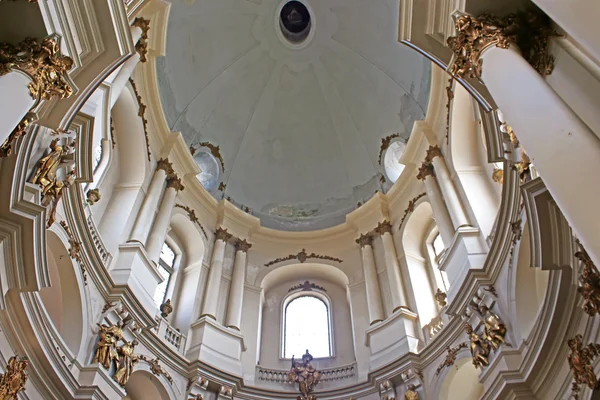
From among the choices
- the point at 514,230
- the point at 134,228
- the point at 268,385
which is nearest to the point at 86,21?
the point at 134,228

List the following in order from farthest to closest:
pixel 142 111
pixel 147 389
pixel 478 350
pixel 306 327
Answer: pixel 306 327
pixel 142 111
pixel 147 389
pixel 478 350

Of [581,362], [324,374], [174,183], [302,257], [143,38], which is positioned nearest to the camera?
[581,362]

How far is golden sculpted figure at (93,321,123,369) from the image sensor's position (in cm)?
997

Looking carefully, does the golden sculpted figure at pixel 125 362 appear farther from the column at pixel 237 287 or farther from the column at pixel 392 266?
the column at pixel 392 266

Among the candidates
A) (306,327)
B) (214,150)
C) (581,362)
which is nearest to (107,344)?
(306,327)

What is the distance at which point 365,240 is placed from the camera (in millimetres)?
17516

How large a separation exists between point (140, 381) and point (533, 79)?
1015 centimetres

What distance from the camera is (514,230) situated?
9.71 m

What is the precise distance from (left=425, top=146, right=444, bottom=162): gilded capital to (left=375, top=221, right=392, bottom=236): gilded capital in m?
2.71

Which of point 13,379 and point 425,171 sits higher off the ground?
point 425,171

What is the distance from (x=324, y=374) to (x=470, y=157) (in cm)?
712

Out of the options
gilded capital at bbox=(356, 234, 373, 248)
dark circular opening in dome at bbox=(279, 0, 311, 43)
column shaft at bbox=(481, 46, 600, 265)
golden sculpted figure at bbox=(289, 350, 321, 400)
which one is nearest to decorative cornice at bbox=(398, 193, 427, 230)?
gilded capital at bbox=(356, 234, 373, 248)

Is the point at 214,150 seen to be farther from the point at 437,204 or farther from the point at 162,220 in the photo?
the point at 437,204

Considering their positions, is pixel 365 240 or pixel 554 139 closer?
pixel 554 139
